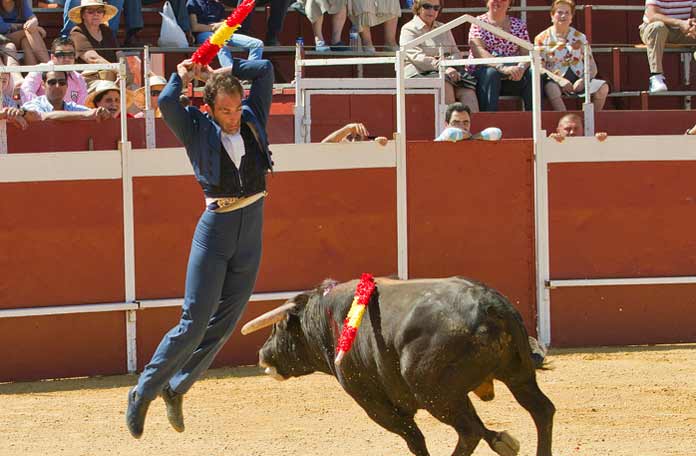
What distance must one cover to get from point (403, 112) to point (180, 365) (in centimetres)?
402

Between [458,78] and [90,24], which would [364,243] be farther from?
[90,24]

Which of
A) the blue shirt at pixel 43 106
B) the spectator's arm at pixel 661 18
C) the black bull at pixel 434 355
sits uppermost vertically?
the spectator's arm at pixel 661 18

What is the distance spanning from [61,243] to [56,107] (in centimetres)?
111

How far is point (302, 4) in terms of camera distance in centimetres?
1194

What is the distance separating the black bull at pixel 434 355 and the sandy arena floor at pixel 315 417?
0.76 m

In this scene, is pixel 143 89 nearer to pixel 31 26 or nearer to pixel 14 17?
pixel 31 26

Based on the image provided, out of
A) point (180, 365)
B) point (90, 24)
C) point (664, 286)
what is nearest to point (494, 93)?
point (664, 286)

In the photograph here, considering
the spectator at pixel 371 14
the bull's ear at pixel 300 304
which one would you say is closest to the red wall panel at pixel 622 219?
the spectator at pixel 371 14

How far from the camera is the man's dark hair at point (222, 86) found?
5238mm

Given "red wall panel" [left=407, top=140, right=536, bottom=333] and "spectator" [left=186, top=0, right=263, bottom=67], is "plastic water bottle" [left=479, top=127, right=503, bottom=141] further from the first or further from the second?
"spectator" [left=186, top=0, right=263, bottom=67]

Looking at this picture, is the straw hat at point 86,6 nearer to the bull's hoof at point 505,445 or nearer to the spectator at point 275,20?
the spectator at point 275,20

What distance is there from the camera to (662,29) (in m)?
11.9

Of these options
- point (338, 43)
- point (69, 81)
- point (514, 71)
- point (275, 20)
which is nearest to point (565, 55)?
point (514, 71)

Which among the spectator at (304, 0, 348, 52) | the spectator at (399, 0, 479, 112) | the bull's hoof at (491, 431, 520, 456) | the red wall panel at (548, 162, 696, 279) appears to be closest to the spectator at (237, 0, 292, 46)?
the spectator at (304, 0, 348, 52)
